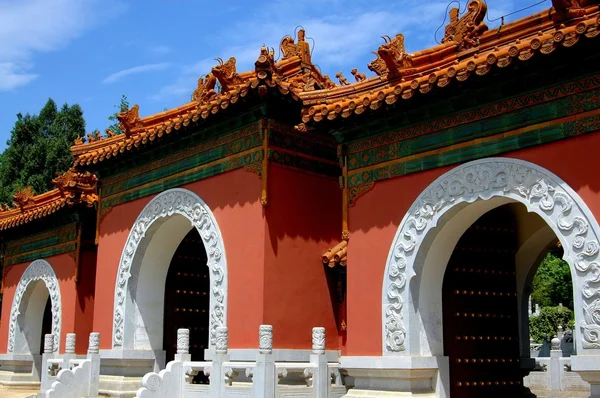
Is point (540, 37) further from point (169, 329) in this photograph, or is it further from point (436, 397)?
point (169, 329)

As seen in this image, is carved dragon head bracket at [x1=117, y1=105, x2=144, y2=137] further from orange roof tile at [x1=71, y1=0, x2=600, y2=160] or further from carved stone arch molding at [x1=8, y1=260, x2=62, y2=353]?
carved stone arch molding at [x1=8, y1=260, x2=62, y2=353]

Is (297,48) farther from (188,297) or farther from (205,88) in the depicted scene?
(188,297)

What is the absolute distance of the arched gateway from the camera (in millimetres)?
7766

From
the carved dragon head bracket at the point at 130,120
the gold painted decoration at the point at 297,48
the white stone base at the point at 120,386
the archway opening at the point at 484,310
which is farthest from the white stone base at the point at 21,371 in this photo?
the archway opening at the point at 484,310

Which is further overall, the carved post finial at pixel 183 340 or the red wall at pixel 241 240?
the red wall at pixel 241 240

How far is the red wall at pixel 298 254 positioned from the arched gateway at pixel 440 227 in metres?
1.86

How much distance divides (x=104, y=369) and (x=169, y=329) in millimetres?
1330

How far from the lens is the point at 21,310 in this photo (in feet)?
59.3

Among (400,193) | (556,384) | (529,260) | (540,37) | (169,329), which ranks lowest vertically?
(556,384)

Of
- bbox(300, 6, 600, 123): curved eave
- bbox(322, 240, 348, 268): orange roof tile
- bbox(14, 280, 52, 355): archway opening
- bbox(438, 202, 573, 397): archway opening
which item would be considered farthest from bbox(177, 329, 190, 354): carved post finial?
bbox(14, 280, 52, 355): archway opening

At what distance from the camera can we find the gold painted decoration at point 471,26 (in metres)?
9.19

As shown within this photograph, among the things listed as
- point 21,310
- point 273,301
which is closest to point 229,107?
point 273,301

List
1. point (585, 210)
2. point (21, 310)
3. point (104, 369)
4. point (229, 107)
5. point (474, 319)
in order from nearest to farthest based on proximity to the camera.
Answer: point (585, 210) < point (474, 319) < point (229, 107) < point (104, 369) < point (21, 310)

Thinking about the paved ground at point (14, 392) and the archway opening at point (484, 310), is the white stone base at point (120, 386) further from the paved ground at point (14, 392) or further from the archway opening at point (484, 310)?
the archway opening at point (484, 310)
